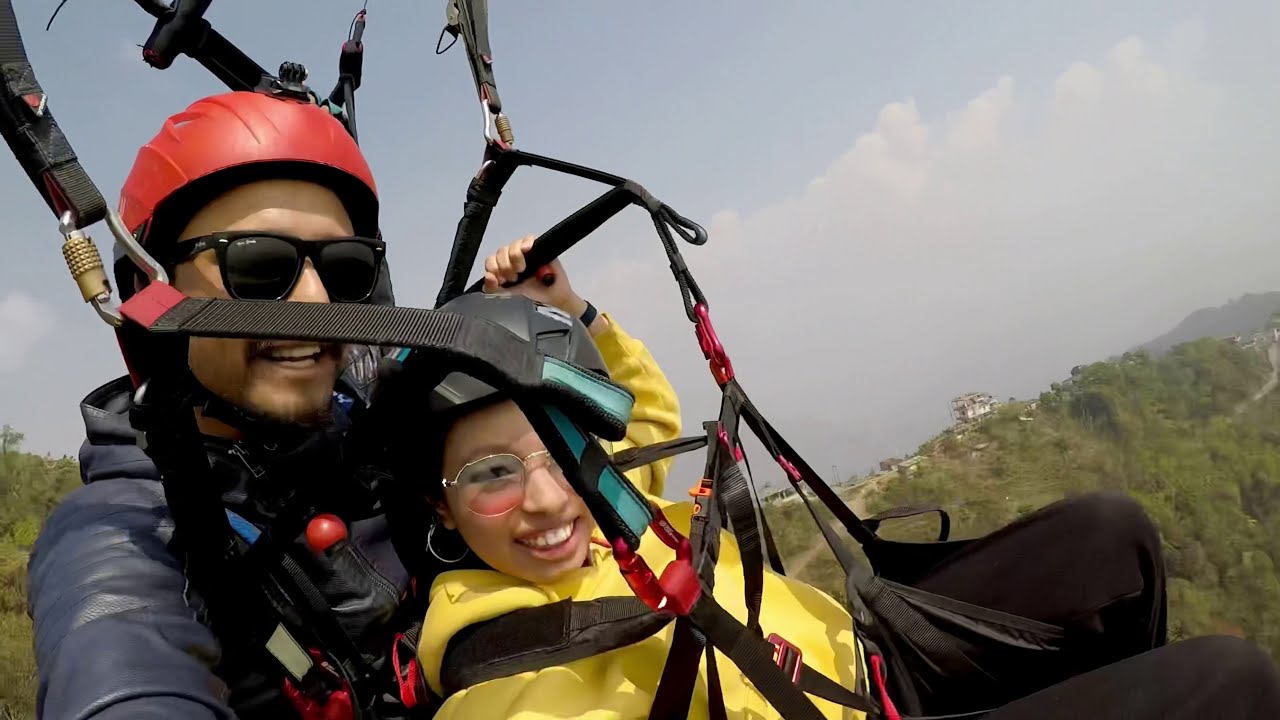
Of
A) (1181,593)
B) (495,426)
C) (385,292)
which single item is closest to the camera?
(495,426)

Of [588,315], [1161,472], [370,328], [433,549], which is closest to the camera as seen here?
[370,328]

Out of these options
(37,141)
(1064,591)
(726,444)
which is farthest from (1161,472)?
(37,141)

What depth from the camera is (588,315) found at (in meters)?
2.65

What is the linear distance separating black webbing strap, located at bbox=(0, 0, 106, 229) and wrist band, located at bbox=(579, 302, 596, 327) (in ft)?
5.41

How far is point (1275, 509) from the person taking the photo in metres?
14.6

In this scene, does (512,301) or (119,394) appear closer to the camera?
(512,301)

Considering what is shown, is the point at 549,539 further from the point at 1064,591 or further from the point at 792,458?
the point at 1064,591

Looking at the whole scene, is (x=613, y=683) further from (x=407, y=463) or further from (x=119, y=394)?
(x=119, y=394)

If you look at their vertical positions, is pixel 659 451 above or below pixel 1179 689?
above

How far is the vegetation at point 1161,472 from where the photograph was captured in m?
11.2

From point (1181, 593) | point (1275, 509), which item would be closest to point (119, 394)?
point (1181, 593)

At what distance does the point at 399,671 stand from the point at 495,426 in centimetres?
75

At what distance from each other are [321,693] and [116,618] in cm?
58

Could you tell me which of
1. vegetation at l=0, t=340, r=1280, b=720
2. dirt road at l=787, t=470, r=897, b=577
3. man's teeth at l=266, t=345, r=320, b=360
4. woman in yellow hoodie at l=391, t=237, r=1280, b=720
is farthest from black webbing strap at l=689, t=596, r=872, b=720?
dirt road at l=787, t=470, r=897, b=577
